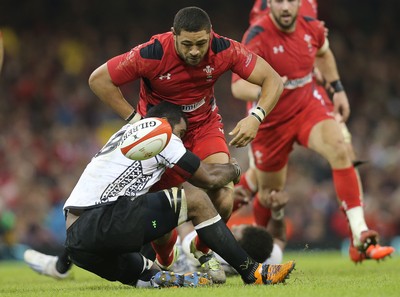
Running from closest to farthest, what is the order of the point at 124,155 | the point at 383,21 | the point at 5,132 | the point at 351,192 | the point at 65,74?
the point at 124,155
the point at 351,192
the point at 5,132
the point at 65,74
the point at 383,21

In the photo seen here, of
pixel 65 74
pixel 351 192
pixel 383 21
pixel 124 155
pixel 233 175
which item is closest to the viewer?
pixel 124 155

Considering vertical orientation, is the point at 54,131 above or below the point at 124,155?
below

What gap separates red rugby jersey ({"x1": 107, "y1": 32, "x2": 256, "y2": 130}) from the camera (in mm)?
7156

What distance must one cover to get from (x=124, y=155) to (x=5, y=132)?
10518mm

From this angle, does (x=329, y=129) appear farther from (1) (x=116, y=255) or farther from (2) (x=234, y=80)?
(1) (x=116, y=255)

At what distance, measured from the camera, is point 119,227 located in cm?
619

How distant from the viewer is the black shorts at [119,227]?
20.3 ft

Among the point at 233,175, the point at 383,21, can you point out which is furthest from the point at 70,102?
the point at 233,175

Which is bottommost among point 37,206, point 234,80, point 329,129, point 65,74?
point 37,206

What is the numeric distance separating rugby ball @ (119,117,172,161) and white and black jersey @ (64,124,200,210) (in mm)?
203

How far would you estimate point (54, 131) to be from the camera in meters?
16.5

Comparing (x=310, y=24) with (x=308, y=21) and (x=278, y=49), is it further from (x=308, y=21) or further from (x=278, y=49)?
(x=278, y=49)

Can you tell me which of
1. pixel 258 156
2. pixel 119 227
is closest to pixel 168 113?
pixel 119 227

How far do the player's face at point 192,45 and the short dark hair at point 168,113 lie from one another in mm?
380
